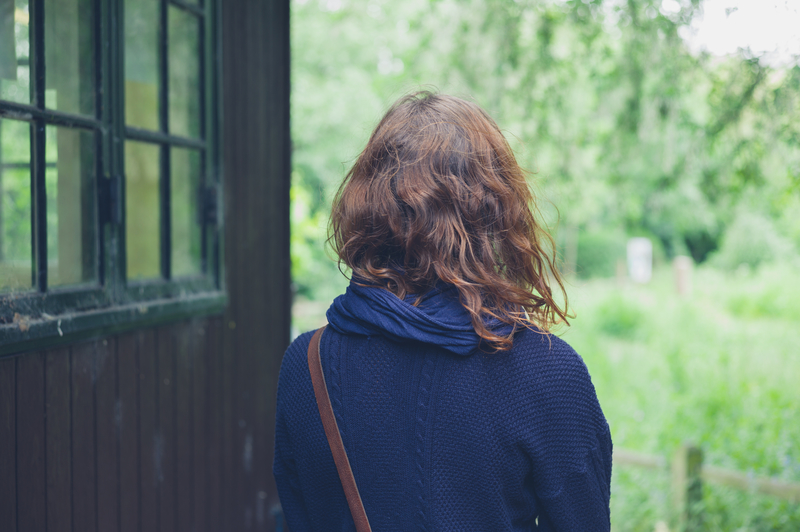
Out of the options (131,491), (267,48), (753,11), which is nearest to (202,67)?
(267,48)

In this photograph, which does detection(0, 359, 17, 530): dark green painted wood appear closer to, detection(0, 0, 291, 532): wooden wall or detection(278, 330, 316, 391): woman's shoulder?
detection(0, 0, 291, 532): wooden wall

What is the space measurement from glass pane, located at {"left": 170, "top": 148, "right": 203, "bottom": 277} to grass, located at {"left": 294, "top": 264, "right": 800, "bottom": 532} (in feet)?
4.96

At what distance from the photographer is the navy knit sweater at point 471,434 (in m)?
1.16

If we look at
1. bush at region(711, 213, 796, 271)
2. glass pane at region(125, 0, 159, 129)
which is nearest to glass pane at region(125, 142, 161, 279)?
glass pane at region(125, 0, 159, 129)

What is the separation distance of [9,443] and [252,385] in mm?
1421

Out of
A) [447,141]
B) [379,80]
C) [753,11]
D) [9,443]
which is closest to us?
[447,141]

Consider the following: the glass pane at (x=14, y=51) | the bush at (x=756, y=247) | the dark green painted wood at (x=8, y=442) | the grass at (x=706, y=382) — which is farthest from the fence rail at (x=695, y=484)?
the bush at (x=756, y=247)

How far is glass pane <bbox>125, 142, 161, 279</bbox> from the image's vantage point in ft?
7.57

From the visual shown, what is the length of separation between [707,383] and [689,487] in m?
3.08

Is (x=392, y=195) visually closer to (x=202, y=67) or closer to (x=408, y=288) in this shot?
(x=408, y=288)

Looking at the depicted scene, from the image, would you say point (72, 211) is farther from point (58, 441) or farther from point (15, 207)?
point (15, 207)

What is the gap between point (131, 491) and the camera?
6.85 feet

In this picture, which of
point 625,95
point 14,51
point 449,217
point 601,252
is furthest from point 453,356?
point 601,252

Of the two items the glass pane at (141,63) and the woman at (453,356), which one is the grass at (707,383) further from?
the glass pane at (141,63)
